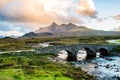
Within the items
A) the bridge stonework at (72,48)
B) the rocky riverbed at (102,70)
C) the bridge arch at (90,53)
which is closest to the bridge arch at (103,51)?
the bridge stonework at (72,48)

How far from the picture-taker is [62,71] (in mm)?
64750

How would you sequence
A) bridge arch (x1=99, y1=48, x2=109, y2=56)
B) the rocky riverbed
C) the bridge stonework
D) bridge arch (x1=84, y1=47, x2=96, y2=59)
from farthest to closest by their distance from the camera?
1. bridge arch (x1=99, y1=48, x2=109, y2=56)
2. bridge arch (x1=84, y1=47, x2=96, y2=59)
3. the bridge stonework
4. the rocky riverbed

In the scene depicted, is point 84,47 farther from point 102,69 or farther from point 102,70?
point 102,70

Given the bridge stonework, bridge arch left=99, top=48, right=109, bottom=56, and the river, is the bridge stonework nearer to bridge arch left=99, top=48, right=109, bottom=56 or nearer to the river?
bridge arch left=99, top=48, right=109, bottom=56

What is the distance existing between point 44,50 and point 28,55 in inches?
403

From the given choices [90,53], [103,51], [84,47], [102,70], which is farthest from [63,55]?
[102,70]

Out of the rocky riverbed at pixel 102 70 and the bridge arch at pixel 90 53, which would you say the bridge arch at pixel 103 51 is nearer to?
the bridge arch at pixel 90 53

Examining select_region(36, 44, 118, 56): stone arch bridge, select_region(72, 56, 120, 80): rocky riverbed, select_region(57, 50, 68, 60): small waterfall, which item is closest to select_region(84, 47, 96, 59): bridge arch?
select_region(36, 44, 118, 56): stone arch bridge

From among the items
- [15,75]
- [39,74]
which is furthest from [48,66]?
[15,75]

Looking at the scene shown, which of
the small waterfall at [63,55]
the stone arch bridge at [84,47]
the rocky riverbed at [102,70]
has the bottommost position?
the rocky riverbed at [102,70]

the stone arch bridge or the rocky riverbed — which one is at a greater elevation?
the stone arch bridge

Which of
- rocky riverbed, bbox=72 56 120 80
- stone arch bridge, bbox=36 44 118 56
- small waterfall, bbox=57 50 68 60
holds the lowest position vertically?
rocky riverbed, bbox=72 56 120 80

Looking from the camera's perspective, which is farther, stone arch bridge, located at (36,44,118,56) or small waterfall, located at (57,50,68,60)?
small waterfall, located at (57,50,68,60)

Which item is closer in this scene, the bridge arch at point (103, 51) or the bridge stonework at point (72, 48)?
the bridge stonework at point (72, 48)
